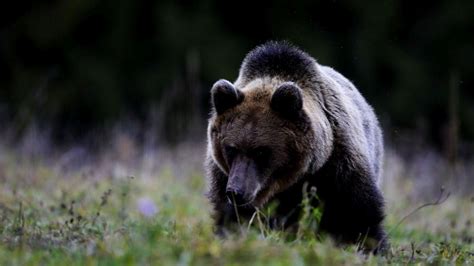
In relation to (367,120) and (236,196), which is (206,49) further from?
(236,196)

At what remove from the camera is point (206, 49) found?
23812mm

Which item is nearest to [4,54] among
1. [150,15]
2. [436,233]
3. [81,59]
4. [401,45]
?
[81,59]

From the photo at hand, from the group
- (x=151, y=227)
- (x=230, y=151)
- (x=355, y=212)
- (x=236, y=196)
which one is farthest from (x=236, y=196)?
(x=151, y=227)

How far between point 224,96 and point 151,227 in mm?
1887

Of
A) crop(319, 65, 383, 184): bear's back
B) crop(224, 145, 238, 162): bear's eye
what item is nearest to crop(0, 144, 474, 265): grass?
crop(224, 145, 238, 162): bear's eye

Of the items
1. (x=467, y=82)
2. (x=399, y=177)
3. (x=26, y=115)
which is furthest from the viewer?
(x=467, y=82)

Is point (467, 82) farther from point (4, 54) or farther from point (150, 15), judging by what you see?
point (4, 54)

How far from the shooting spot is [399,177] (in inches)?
491

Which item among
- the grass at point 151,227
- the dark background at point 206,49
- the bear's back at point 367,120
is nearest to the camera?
the grass at point 151,227

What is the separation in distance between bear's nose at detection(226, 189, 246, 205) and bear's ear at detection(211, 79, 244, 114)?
0.82 metres

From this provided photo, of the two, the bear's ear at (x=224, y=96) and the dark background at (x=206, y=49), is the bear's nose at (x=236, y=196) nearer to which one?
the bear's ear at (x=224, y=96)

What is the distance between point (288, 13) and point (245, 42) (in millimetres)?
1431

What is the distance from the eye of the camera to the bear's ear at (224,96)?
6859 mm

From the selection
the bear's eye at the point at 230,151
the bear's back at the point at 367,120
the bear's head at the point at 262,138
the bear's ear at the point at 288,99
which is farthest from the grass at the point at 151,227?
the bear's ear at the point at 288,99
